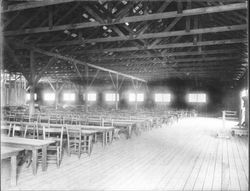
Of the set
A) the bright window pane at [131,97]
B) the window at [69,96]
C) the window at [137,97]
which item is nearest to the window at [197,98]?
the window at [137,97]

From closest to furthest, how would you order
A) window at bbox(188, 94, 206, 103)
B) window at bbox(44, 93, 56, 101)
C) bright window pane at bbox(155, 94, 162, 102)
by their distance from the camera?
window at bbox(188, 94, 206, 103) < bright window pane at bbox(155, 94, 162, 102) < window at bbox(44, 93, 56, 101)

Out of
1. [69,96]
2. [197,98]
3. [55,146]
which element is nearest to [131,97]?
[197,98]

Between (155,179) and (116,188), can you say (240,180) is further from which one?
(116,188)

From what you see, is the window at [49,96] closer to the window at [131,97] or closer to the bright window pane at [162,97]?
the window at [131,97]

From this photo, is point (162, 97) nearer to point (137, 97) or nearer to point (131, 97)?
point (137, 97)

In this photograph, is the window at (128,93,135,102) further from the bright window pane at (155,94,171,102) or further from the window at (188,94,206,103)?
the window at (188,94,206,103)

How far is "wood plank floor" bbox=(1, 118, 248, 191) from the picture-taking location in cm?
436

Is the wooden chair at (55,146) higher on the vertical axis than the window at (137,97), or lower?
lower

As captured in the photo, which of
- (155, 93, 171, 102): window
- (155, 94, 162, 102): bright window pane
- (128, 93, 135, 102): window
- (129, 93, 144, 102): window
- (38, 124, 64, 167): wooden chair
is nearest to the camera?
(38, 124, 64, 167): wooden chair

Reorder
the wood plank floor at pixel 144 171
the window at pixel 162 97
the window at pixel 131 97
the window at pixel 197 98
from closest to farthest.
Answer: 1. the wood plank floor at pixel 144 171
2. the window at pixel 197 98
3. the window at pixel 162 97
4. the window at pixel 131 97

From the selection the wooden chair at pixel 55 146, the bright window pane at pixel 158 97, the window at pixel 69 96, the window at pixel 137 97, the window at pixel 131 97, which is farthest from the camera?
the window at pixel 69 96

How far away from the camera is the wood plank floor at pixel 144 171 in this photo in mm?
4355

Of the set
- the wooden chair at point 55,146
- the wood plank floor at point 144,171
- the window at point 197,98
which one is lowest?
the wood plank floor at point 144,171

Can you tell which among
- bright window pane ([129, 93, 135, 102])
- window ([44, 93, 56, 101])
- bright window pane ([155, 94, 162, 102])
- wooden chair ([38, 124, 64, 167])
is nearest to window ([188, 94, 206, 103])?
bright window pane ([155, 94, 162, 102])
